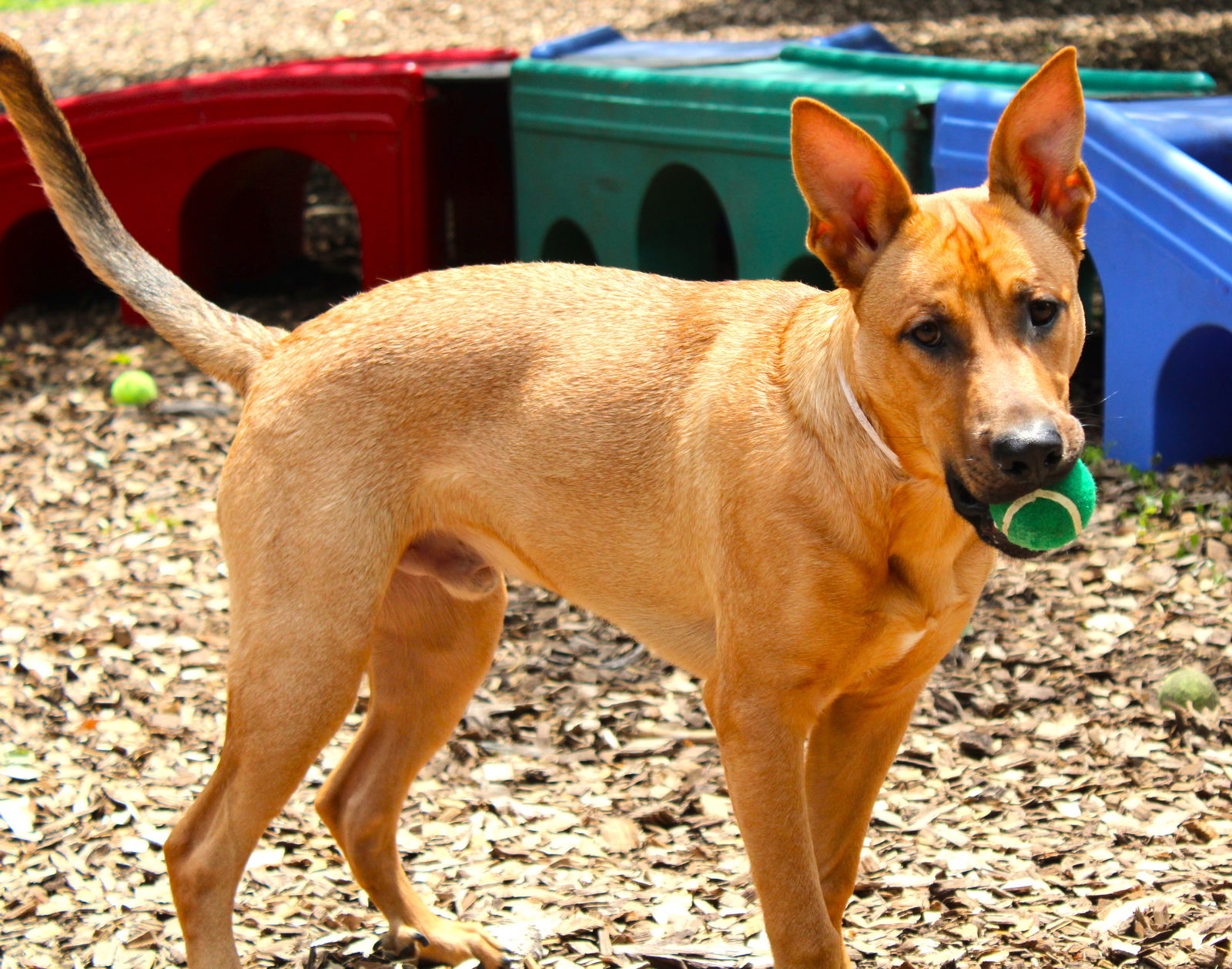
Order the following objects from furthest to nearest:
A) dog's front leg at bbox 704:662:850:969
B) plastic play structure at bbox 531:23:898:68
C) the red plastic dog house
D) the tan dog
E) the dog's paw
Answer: plastic play structure at bbox 531:23:898:68 < the red plastic dog house < the dog's paw < dog's front leg at bbox 704:662:850:969 < the tan dog

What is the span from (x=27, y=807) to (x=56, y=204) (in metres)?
Result: 1.92

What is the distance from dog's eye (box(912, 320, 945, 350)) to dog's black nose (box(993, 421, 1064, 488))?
301 millimetres

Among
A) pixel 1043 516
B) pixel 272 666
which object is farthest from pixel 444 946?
pixel 1043 516

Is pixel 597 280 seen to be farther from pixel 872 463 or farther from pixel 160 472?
pixel 160 472

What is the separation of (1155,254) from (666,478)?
3.42 meters

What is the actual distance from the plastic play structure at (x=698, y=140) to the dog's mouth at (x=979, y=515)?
4.16 m

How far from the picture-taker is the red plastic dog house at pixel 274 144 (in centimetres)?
831

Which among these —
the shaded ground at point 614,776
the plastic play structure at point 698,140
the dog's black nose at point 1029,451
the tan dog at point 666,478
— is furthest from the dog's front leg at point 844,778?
the plastic play structure at point 698,140

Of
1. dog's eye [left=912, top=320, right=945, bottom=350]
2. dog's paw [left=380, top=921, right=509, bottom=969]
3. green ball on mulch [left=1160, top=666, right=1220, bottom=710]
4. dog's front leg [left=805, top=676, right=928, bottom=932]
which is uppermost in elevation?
dog's eye [left=912, top=320, right=945, bottom=350]

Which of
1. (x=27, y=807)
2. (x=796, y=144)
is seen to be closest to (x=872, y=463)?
(x=796, y=144)

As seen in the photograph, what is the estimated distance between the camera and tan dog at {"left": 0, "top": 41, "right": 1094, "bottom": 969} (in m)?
2.99

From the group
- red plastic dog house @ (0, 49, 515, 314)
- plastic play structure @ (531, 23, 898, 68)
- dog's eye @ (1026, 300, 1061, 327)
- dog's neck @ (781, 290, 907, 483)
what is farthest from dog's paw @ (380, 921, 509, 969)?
plastic play structure @ (531, 23, 898, 68)

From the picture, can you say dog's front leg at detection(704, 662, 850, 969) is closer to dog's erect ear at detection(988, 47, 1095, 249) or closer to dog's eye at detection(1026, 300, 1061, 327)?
dog's eye at detection(1026, 300, 1061, 327)

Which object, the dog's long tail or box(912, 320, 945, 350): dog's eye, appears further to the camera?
the dog's long tail
